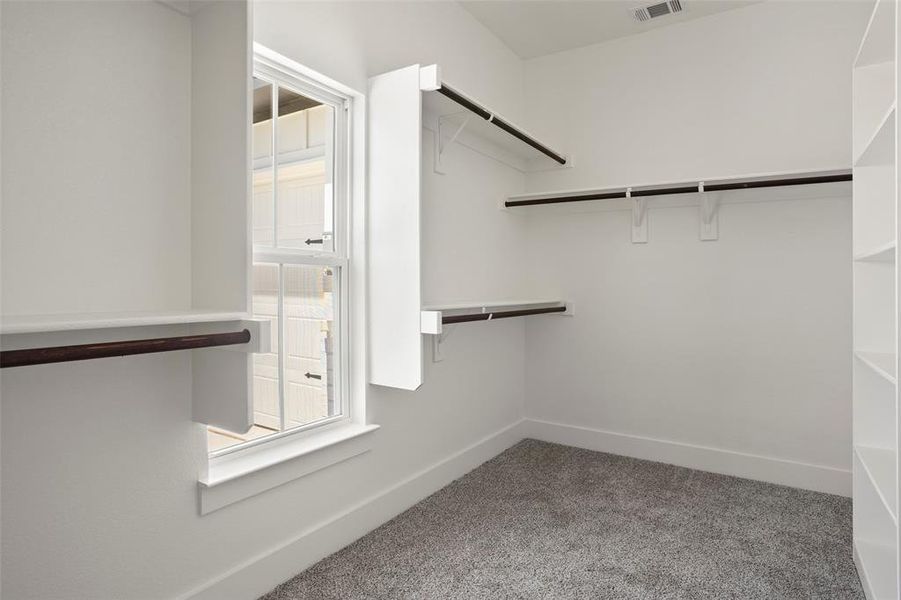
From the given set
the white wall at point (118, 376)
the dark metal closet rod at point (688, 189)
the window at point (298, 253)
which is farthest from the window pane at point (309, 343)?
the dark metal closet rod at point (688, 189)

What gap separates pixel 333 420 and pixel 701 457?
2149mm

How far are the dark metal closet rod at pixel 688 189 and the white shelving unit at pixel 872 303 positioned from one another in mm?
528

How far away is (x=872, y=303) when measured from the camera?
1954 mm

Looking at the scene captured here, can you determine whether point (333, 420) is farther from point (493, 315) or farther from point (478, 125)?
point (478, 125)

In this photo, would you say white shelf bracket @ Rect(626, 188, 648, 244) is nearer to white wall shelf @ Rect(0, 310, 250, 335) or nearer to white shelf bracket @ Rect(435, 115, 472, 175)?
white shelf bracket @ Rect(435, 115, 472, 175)

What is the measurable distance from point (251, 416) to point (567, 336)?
2410 millimetres

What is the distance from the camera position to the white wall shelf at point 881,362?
5.00ft

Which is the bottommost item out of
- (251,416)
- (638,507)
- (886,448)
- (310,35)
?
(638,507)

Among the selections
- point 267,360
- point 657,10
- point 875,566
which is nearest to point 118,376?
point 267,360

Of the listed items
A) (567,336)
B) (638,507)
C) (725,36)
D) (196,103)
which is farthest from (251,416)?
(725,36)

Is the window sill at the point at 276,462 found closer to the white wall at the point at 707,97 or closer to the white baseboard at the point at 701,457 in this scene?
the white baseboard at the point at 701,457

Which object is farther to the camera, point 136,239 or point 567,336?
point 567,336

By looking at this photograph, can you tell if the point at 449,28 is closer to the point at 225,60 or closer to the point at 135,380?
the point at 225,60

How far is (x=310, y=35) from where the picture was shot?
1989 mm
